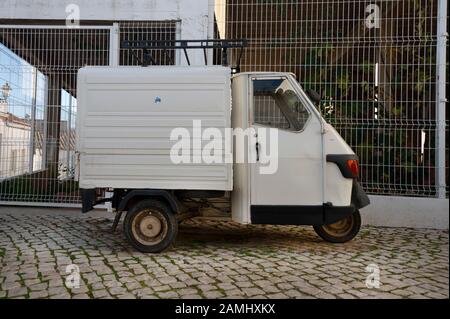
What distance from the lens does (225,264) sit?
414cm

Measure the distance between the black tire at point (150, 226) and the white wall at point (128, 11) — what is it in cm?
353

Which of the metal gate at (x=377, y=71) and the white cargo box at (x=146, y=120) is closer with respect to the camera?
the white cargo box at (x=146, y=120)

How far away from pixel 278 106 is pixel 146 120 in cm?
163

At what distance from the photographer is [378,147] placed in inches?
251

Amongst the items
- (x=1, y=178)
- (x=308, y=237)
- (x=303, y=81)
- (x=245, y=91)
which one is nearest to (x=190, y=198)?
(x=245, y=91)

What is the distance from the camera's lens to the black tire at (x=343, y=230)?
5.05 metres

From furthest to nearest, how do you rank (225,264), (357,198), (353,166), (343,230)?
1. (343,230)
2. (357,198)
3. (353,166)
4. (225,264)

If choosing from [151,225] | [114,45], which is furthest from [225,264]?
[114,45]

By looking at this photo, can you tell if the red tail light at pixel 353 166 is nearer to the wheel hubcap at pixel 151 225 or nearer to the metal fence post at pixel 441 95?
the wheel hubcap at pixel 151 225

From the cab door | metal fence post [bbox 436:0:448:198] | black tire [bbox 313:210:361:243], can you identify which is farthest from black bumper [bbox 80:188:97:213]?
metal fence post [bbox 436:0:448:198]

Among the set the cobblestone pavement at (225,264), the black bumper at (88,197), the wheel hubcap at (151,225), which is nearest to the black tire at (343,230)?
the cobblestone pavement at (225,264)

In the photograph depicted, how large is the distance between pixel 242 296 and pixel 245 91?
2432 millimetres

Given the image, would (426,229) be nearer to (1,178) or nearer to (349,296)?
(349,296)

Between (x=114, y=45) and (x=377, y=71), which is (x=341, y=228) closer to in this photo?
(x=377, y=71)
